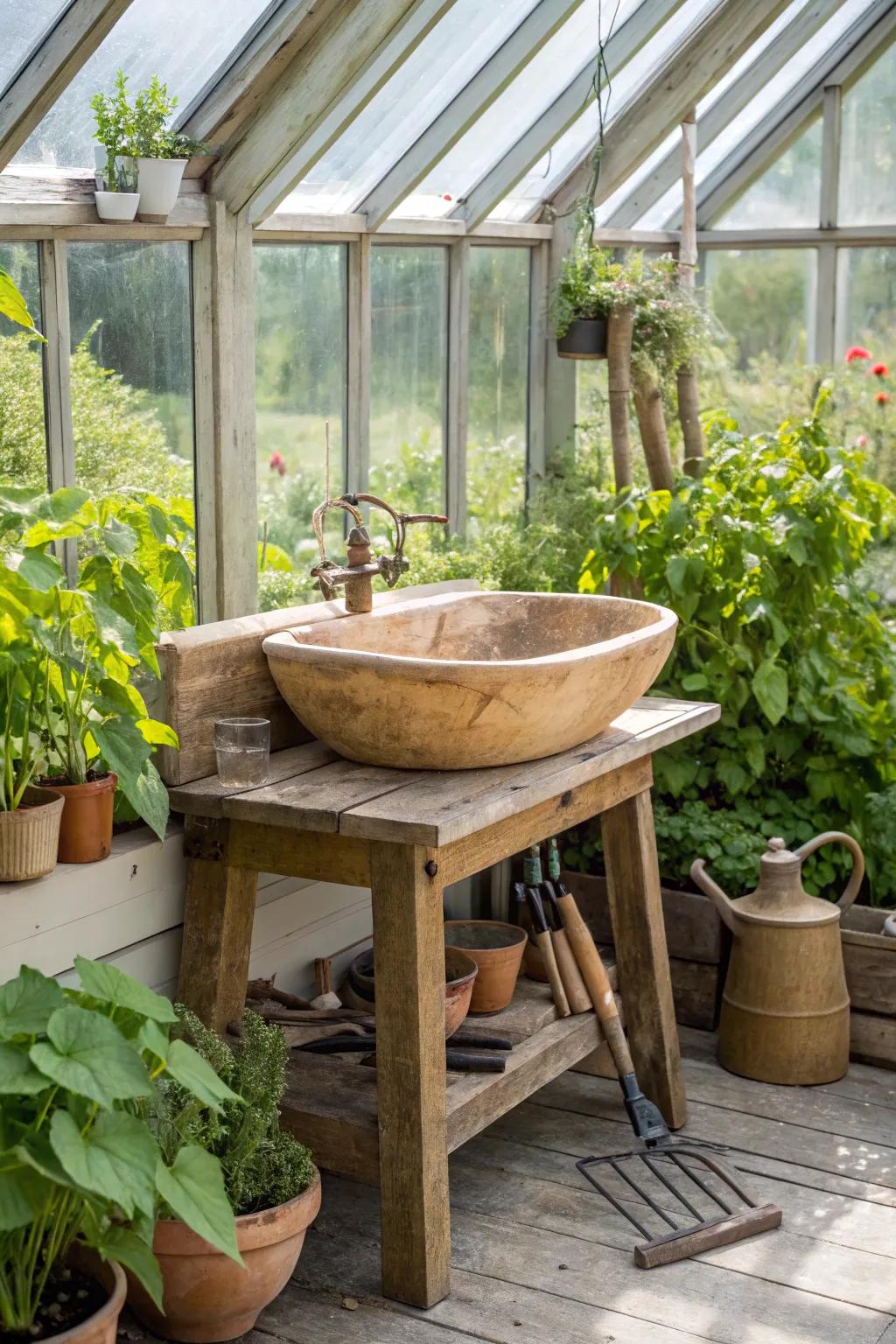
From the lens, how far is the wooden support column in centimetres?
350

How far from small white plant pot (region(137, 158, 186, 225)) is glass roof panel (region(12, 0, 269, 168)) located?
138mm

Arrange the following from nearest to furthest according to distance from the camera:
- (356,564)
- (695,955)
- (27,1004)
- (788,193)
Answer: (27,1004) < (356,564) < (695,955) < (788,193)

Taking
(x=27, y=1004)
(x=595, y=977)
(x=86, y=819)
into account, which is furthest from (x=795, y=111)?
(x=27, y=1004)

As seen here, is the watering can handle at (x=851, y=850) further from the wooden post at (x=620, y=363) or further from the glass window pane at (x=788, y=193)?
the glass window pane at (x=788, y=193)

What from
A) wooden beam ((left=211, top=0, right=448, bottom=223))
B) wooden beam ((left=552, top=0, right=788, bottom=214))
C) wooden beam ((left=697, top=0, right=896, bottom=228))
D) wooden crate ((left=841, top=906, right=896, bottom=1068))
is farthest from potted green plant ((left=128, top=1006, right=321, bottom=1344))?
wooden beam ((left=697, top=0, right=896, bottom=228))

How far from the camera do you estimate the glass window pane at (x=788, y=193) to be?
563cm

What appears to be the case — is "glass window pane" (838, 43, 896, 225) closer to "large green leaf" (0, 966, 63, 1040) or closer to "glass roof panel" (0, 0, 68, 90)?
"glass roof panel" (0, 0, 68, 90)

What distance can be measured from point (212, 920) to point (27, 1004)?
0.72 m

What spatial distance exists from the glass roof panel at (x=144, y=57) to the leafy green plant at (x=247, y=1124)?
169cm

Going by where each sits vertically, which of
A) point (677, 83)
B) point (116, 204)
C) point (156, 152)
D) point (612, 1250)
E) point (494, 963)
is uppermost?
point (677, 83)

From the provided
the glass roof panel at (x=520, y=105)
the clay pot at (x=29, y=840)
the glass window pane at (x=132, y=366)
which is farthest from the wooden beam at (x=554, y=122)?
the clay pot at (x=29, y=840)

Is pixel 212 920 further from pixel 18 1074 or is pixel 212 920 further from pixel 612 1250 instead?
pixel 612 1250

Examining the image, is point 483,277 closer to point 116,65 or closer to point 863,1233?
point 116,65

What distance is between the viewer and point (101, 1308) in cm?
211
